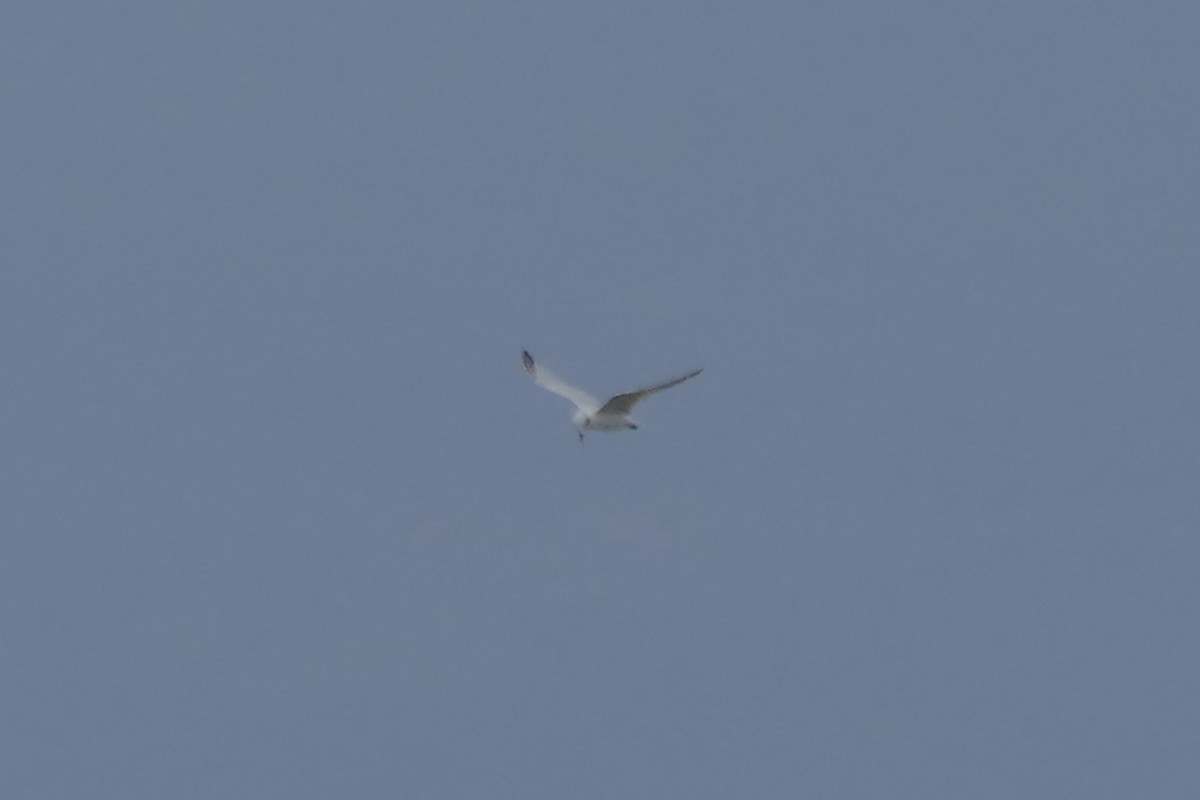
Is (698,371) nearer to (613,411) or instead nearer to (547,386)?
(613,411)

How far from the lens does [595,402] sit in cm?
4684

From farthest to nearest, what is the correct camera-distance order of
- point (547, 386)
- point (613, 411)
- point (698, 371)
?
point (547, 386) → point (613, 411) → point (698, 371)

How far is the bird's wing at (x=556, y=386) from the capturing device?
154 ft

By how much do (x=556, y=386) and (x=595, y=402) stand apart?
5.70 ft

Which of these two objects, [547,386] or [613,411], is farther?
[547,386]

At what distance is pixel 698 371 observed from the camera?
136 feet

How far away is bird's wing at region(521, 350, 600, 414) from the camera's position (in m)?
47.1

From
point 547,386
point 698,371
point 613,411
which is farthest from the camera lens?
point 547,386

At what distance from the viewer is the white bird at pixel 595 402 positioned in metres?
44.6

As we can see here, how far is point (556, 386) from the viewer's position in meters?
48.5

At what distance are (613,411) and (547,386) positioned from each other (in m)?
3.21

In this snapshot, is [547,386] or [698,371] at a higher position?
[547,386]

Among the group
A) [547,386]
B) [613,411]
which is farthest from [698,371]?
[547,386]

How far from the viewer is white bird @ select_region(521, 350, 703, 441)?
44594 mm
